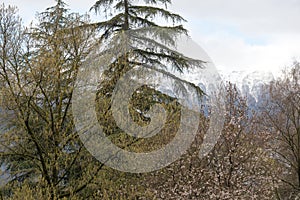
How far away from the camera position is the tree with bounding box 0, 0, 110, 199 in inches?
307

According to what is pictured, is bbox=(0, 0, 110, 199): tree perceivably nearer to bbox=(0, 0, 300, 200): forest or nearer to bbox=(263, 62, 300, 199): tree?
bbox=(0, 0, 300, 200): forest

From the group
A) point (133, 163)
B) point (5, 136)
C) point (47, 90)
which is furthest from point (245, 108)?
point (5, 136)

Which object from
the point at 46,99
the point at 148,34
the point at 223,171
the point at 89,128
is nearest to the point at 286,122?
the point at 223,171

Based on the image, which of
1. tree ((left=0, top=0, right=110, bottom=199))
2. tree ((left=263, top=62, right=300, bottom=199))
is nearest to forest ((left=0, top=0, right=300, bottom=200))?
tree ((left=0, top=0, right=110, bottom=199))

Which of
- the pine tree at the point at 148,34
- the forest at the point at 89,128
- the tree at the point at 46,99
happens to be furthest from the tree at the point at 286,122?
the tree at the point at 46,99

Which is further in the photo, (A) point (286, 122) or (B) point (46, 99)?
(A) point (286, 122)

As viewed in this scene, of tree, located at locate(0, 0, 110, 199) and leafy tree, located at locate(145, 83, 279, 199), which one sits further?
leafy tree, located at locate(145, 83, 279, 199)

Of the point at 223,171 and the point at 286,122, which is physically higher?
the point at 286,122

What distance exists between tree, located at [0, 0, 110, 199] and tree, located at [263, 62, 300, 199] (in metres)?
10.2

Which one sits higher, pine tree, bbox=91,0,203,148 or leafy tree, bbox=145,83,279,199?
pine tree, bbox=91,0,203,148

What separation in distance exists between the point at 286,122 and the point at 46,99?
12398mm

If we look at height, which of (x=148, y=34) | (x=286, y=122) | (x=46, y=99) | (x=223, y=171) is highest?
(x=148, y=34)

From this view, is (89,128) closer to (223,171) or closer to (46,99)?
(46,99)

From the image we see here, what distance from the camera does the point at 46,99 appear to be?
8125 mm
